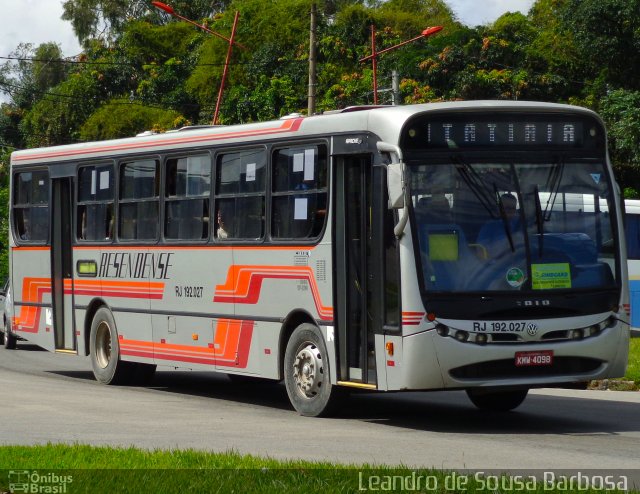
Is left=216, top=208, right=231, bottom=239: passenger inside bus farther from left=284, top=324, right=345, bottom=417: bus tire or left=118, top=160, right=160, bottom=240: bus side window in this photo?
left=284, top=324, right=345, bottom=417: bus tire

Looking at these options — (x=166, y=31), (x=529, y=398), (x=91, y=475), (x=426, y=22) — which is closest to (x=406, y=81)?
(x=426, y=22)

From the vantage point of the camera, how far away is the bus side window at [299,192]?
14172 mm

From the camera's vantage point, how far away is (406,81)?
50.3 metres

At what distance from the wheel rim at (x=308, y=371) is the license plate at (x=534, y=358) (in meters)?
2.19

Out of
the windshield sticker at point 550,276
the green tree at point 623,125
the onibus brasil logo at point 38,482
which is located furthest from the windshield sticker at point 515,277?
the green tree at point 623,125

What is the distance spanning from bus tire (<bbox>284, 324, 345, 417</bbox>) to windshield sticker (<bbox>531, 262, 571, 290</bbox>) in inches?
90.4

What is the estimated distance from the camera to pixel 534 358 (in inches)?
506

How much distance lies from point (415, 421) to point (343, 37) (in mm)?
47386

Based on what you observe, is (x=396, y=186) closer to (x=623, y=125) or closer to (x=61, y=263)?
(x=61, y=263)

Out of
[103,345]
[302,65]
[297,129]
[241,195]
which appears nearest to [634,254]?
[103,345]

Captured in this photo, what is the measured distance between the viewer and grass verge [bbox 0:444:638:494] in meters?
8.68

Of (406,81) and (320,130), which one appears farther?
(406,81)

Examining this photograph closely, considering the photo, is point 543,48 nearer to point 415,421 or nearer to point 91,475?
point 415,421

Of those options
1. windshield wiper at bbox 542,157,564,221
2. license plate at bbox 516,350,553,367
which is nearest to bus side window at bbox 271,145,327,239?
windshield wiper at bbox 542,157,564,221
